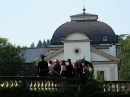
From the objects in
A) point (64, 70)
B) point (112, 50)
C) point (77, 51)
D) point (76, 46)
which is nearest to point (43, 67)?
point (64, 70)

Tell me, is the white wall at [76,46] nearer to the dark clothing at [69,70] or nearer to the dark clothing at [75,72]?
the dark clothing at [75,72]

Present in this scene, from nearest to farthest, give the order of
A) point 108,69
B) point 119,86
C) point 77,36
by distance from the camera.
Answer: point 119,86
point 77,36
point 108,69

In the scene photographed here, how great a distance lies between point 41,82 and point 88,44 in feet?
181

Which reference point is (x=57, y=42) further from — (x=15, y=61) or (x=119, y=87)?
(x=119, y=87)

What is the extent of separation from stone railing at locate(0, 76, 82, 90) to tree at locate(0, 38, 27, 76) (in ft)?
150

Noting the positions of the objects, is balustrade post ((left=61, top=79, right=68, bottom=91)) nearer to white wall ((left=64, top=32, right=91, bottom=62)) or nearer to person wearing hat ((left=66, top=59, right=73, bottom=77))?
person wearing hat ((left=66, top=59, right=73, bottom=77))

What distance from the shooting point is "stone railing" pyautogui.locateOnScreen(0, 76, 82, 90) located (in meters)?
27.0

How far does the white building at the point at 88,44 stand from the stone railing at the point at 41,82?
51657 millimetres

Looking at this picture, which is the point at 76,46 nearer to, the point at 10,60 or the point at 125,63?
the point at 10,60

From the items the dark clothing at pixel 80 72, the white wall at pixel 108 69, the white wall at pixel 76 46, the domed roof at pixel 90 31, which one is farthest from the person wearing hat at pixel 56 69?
the domed roof at pixel 90 31

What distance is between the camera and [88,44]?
82188 millimetres

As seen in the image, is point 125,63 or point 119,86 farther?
point 125,63

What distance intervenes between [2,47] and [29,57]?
121 feet

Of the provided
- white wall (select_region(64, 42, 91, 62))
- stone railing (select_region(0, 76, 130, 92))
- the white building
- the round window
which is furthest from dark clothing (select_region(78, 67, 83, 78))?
the round window
